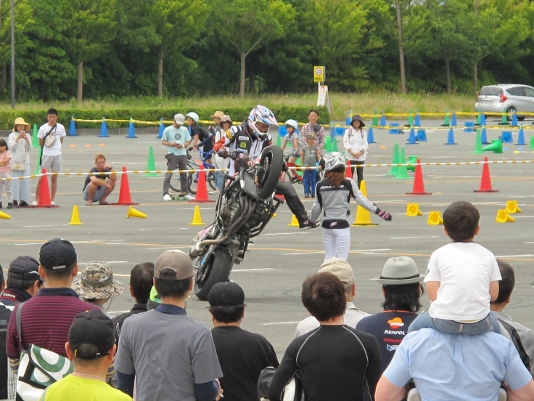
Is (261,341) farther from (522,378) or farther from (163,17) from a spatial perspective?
(163,17)

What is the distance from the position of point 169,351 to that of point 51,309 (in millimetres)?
699

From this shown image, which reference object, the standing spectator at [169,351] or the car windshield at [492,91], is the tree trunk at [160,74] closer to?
the car windshield at [492,91]

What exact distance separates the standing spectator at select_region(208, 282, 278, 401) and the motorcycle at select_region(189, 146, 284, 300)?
636 centimetres

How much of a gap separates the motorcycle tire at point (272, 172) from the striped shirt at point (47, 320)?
6582mm

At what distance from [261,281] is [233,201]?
1.62 m

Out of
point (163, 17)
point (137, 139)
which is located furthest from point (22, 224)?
point (163, 17)

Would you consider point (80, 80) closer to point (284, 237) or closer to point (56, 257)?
point (284, 237)

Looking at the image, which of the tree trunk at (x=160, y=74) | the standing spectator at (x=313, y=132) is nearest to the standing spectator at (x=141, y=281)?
the standing spectator at (x=313, y=132)

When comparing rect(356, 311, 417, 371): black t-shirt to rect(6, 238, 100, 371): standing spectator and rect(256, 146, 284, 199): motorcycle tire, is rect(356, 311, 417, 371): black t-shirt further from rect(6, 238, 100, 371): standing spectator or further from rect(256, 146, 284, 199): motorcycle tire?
rect(256, 146, 284, 199): motorcycle tire

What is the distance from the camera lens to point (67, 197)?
2569 centimetres

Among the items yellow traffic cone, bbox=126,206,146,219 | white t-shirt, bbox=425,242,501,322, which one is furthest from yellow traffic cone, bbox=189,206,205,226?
white t-shirt, bbox=425,242,501,322

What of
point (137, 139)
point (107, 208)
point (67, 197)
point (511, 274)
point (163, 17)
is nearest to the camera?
point (511, 274)

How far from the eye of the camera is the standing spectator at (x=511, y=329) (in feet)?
19.1

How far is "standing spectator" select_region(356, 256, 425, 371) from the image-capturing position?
6.27m
